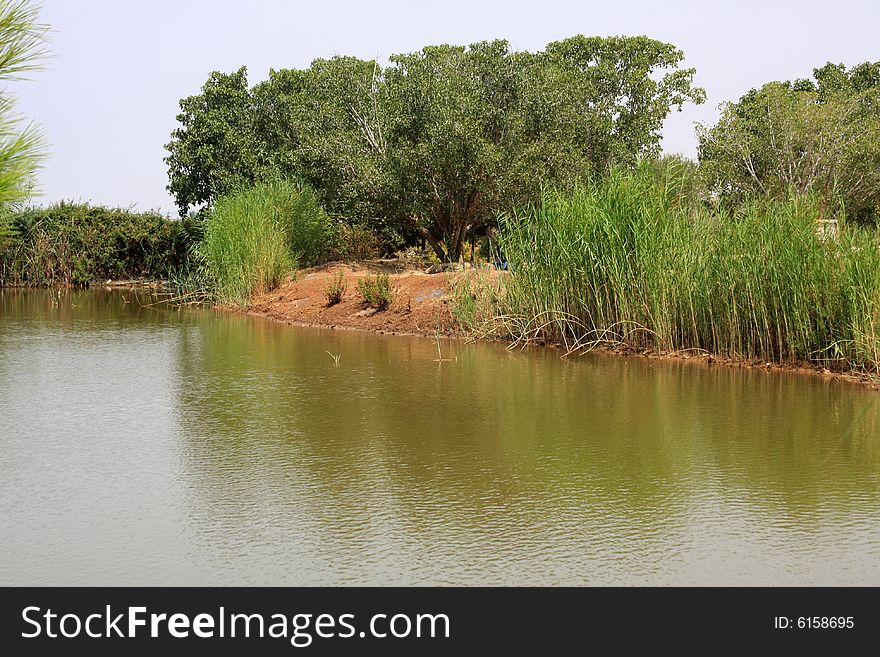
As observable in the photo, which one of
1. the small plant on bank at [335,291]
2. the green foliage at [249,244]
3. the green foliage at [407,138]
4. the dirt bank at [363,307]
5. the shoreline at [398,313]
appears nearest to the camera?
the shoreline at [398,313]

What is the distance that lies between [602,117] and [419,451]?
820 inches

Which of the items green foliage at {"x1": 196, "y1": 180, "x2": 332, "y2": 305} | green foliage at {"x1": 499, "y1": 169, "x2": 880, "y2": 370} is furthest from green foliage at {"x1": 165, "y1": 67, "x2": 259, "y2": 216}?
green foliage at {"x1": 499, "y1": 169, "x2": 880, "y2": 370}

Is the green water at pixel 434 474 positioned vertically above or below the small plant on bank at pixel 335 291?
below

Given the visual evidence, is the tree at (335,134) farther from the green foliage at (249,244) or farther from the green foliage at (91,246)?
the green foliage at (91,246)

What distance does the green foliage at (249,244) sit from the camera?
1631cm

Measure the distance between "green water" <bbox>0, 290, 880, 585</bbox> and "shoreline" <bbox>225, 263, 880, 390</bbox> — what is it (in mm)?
354

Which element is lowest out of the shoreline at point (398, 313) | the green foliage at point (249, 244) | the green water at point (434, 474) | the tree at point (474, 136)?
the green water at point (434, 474)

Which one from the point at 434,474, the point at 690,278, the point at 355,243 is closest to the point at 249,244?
the point at 355,243

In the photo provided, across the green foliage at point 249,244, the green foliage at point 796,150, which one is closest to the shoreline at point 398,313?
the green foliage at point 249,244

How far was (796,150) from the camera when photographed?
26.8 metres

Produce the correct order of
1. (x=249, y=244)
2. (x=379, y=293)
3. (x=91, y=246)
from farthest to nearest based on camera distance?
(x=91, y=246), (x=249, y=244), (x=379, y=293)

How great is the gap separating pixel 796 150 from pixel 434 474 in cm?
2425

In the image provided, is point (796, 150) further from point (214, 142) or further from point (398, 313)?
point (398, 313)

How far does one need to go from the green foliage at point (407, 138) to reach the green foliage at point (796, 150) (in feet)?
13.7
